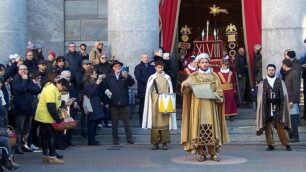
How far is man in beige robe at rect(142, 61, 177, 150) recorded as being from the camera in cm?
1515

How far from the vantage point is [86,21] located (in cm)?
1980

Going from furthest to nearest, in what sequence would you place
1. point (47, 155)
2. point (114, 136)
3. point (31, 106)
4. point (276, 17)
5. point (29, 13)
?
point (29, 13) < point (276, 17) < point (114, 136) < point (31, 106) < point (47, 155)

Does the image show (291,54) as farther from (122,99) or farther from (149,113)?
(122,99)

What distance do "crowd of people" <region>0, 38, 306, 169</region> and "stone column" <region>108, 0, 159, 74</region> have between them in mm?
518

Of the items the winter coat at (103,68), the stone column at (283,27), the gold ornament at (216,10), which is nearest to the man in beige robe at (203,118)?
the winter coat at (103,68)

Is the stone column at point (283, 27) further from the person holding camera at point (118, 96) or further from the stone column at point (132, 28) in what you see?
the person holding camera at point (118, 96)

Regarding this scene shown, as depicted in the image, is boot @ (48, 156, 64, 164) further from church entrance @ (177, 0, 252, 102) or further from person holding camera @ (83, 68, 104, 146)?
church entrance @ (177, 0, 252, 102)

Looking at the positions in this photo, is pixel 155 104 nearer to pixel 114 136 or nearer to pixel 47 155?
pixel 114 136

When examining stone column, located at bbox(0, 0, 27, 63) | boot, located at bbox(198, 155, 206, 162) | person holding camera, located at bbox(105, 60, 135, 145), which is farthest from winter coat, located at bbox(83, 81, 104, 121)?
boot, located at bbox(198, 155, 206, 162)

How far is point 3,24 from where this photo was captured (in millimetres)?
18188

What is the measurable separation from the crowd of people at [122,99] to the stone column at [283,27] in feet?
3.45

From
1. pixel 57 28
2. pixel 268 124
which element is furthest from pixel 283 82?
pixel 57 28

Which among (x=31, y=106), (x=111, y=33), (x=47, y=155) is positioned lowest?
(x=47, y=155)

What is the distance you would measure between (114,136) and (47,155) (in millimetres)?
2804
